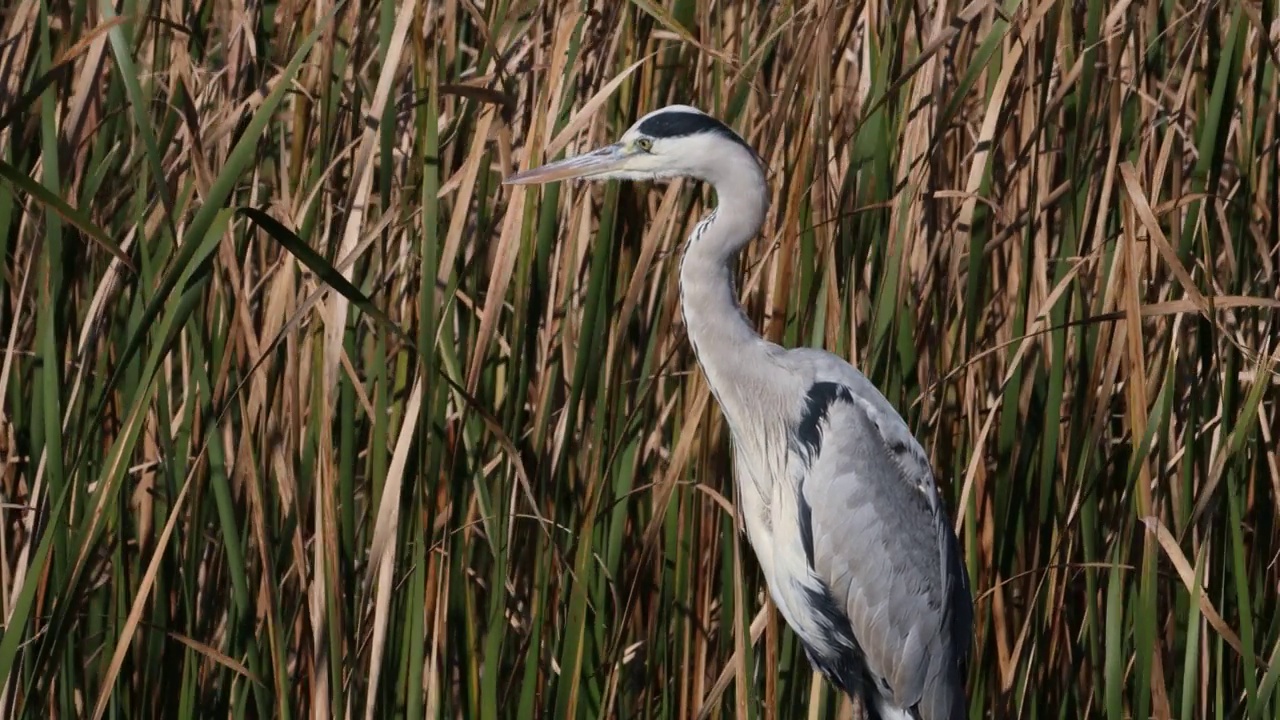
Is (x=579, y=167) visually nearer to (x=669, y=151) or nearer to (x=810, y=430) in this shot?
(x=669, y=151)

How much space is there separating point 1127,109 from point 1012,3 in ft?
0.80

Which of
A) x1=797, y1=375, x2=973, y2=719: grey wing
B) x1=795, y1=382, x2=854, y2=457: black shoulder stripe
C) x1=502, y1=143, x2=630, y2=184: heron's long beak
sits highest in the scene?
x1=502, y1=143, x2=630, y2=184: heron's long beak

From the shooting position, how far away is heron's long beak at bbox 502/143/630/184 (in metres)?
1.61

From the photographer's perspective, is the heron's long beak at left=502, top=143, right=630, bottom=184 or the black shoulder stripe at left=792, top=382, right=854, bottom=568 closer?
the heron's long beak at left=502, top=143, right=630, bottom=184

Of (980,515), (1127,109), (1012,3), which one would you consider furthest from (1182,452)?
(1012,3)

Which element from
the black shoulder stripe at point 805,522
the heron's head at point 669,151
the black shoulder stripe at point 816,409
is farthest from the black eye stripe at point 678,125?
the black shoulder stripe at point 805,522

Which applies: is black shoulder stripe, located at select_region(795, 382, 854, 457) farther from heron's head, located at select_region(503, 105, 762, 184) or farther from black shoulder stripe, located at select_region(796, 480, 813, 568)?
heron's head, located at select_region(503, 105, 762, 184)

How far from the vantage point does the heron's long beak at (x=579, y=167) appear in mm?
1610

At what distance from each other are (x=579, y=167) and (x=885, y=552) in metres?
0.81

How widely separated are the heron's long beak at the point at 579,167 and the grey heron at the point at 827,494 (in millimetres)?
36

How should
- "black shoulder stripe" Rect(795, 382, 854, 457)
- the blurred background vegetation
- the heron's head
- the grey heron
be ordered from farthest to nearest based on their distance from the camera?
"black shoulder stripe" Rect(795, 382, 854, 457), the grey heron, the heron's head, the blurred background vegetation

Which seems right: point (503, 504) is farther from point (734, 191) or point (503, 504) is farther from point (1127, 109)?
point (1127, 109)

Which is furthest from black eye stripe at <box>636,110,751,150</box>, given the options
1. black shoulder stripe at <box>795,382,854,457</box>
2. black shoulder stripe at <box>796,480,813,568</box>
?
black shoulder stripe at <box>796,480,813,568</box>

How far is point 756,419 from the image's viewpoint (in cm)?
199
